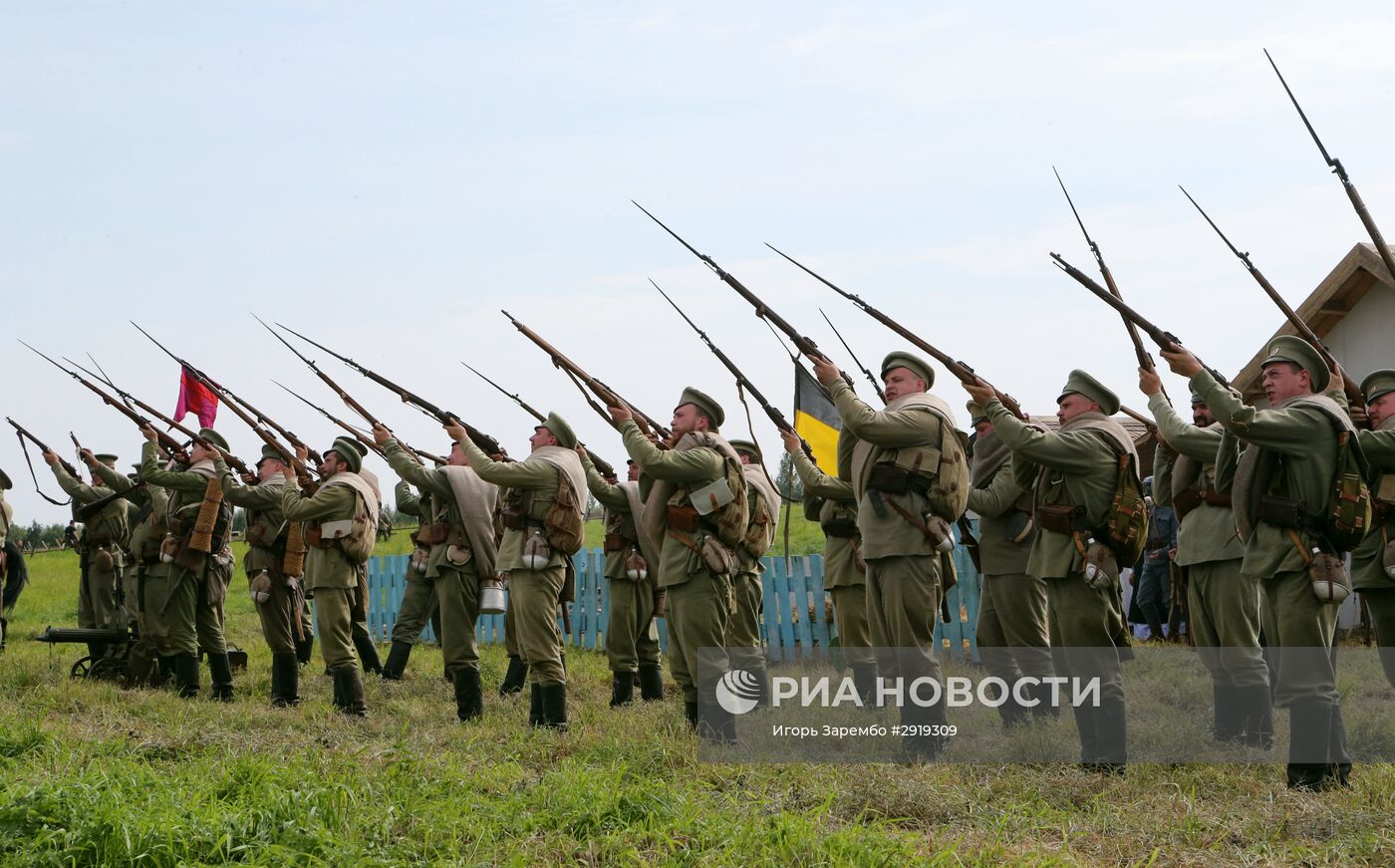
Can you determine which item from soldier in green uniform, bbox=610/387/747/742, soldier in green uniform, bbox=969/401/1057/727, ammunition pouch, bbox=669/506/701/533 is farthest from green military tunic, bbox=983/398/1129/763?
ammunition pouch, bbox=669/506/701/533

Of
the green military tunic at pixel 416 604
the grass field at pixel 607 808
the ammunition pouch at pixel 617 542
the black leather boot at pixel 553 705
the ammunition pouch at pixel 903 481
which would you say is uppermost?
the ammunition pouch at pixel 903 481

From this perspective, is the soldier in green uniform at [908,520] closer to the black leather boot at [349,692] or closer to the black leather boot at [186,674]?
the black leather boot at [349,692]

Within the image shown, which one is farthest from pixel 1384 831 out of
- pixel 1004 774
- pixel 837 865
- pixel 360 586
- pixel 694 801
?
pixel 360 586

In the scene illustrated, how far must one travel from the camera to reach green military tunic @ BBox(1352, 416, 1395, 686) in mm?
6801

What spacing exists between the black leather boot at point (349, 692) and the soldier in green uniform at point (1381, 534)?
658 cm

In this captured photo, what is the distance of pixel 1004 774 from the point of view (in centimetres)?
663

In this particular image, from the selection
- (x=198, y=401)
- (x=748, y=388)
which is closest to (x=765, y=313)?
(x=748, y=388)

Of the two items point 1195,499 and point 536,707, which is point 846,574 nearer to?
point 536,707

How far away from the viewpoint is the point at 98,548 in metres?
13.5

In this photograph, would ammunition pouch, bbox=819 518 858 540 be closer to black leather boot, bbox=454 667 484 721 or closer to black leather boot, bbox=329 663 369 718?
black leather boot, bbox=454 667 484 721

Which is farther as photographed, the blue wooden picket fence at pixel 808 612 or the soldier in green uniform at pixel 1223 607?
the blue wooden picket fence at pixel 808 612

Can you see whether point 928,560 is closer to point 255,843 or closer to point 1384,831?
point 1384,831

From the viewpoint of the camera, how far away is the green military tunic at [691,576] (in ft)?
26.7

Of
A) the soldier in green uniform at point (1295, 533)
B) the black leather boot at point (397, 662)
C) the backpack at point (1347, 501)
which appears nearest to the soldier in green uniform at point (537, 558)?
the black leather boot at point (397, 662)
